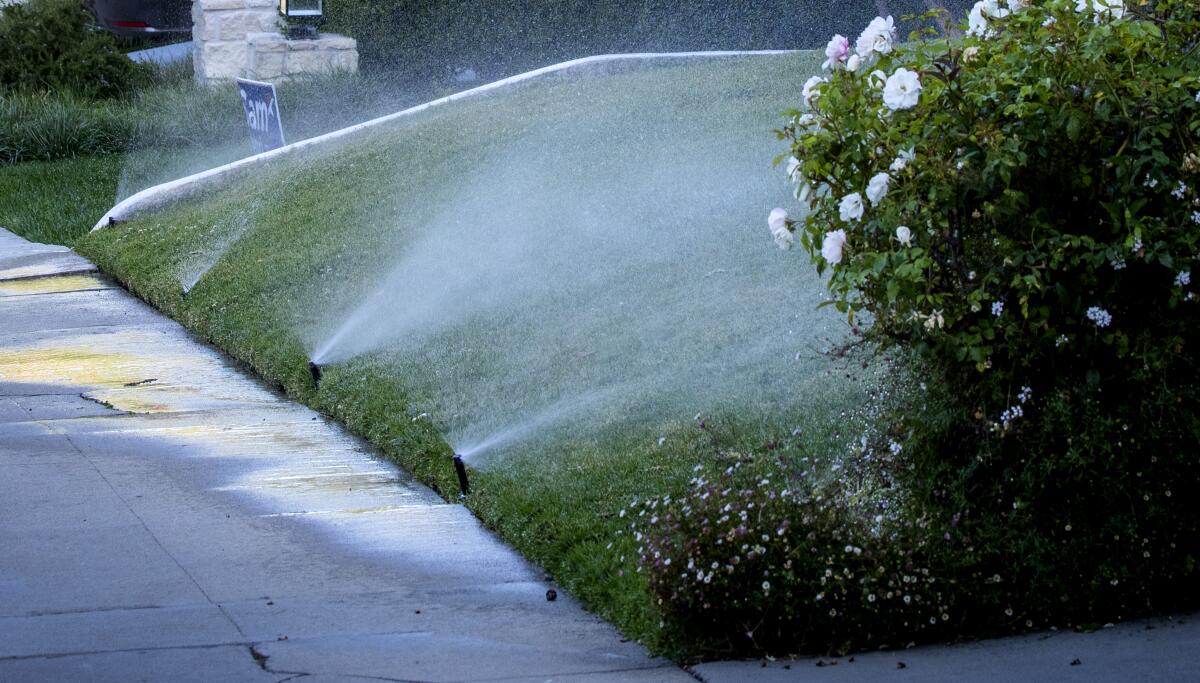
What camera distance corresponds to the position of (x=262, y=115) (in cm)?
1336

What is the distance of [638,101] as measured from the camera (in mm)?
12508

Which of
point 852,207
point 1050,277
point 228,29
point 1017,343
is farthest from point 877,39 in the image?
point 228,29

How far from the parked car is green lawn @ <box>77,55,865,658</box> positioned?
13358 mm

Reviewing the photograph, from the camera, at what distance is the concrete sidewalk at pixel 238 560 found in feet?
14.0

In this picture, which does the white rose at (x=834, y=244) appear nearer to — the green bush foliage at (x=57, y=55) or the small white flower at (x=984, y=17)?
the small white flower at (x=984, y=17)

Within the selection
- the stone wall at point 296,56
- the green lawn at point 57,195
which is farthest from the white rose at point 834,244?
the stone wall at point 296,56

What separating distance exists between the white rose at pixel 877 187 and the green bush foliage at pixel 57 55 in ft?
53.6

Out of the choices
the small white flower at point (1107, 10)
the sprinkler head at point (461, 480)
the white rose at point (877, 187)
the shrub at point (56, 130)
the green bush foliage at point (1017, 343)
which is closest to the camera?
the green bush foliage at point (1017, 343)

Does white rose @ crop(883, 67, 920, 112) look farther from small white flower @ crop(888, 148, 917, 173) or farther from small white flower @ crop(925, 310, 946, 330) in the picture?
small white flower @ crop(925, 310, 946, 330)

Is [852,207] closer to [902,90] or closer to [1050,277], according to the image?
[902,90]

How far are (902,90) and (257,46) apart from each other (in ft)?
45.9

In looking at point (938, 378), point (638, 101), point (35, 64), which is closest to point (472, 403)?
point (938, 378)

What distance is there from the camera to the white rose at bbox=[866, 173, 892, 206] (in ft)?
14.3

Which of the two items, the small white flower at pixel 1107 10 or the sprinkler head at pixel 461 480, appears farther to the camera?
the sprinkler head at pixel 461 480
